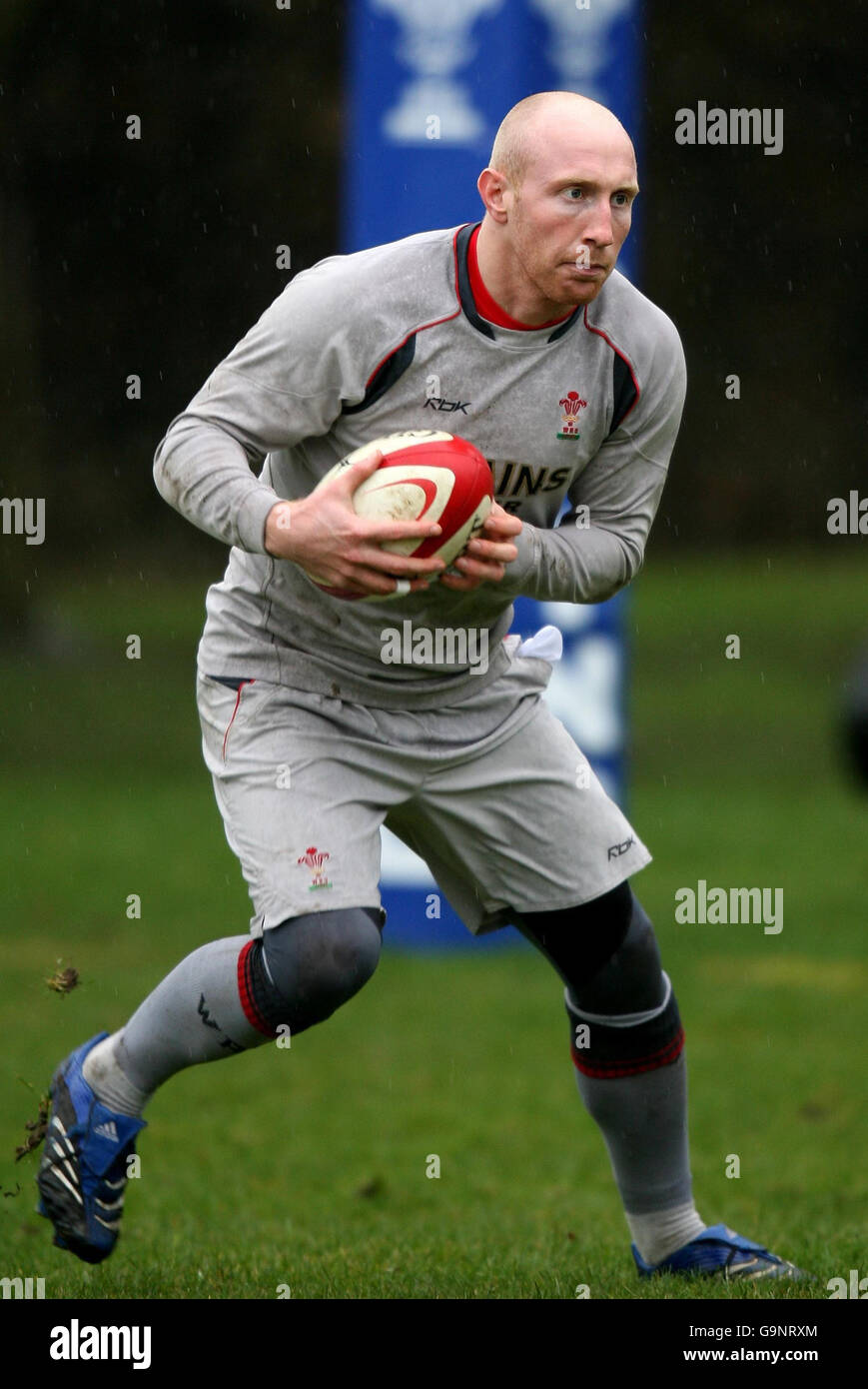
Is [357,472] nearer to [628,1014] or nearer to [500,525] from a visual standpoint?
[500,525]

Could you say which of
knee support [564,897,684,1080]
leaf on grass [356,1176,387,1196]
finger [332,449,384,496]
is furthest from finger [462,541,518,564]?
leaf on grass [356,1176,387,1196]

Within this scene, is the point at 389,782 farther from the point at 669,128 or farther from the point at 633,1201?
the point at 669,128

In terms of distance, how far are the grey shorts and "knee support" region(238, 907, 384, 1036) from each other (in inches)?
1.6

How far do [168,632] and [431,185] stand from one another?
1456 centimetres

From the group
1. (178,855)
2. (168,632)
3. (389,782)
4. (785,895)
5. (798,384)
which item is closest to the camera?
(389,782)

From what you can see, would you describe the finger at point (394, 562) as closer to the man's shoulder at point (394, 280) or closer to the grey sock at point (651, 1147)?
the man's shoulder at point (394, 280)

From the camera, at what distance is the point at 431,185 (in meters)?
10.7

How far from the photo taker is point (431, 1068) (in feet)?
29.0

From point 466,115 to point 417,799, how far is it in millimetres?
6915

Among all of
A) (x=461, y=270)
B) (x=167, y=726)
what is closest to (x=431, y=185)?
(x=461, y=270)

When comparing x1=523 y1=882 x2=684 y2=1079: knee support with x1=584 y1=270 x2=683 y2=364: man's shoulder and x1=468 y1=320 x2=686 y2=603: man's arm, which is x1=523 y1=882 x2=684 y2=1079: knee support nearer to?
x1=468 y1=320 x2=686 y2=603: man's arm

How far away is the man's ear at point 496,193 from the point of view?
4227mm

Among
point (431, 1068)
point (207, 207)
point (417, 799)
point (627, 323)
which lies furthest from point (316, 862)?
point (207, 207)

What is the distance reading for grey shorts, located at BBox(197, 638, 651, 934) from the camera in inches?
168
